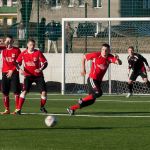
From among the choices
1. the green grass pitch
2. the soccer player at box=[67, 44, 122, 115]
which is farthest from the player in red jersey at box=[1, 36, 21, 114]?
the soccer player at box=[67, 44, 122, 115]

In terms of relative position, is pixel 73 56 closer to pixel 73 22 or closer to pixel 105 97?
pixel 73 22

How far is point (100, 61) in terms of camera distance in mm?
20594

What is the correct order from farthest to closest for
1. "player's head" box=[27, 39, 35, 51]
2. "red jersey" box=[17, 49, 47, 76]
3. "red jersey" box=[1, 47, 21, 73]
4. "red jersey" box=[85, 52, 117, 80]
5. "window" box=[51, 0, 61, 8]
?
"window" box=[51, 0, 61, 8]
"red jersey" box=[1, 47, 21, 73]
"red jersey" box=[17, 49, 47, 76]
"red jersey" box=[85, 52, 117, 80]
"player's head" box=[27, 39, 35, 51]

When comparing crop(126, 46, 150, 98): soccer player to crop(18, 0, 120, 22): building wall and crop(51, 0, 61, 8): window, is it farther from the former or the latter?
crop(51, 0, 61, 8): window

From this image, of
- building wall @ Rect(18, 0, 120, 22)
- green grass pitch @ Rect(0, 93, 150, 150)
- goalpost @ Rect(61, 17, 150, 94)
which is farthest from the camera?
building wall @ Rect(18, 0, 120, 22)

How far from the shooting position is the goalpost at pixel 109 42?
1228 inches

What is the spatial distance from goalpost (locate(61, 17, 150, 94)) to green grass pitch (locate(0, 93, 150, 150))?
705cm

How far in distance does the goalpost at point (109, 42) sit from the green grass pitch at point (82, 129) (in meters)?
7.05

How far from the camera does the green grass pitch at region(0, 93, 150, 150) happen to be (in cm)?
1421

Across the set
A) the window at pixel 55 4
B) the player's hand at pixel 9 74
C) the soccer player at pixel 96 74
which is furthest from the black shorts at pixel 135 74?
the window at pixel 55 4

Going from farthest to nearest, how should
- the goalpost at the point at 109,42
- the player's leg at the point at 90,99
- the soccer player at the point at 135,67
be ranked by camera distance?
1. the goalpost at the point at 109,42
2. the soccer player at the point at 135,67
3. the player's leg at the point at 90,99

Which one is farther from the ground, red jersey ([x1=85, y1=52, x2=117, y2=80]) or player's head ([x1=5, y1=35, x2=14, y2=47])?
player's head ([x1=5, y1=35, x2=14, y2=47])

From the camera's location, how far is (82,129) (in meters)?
16.8

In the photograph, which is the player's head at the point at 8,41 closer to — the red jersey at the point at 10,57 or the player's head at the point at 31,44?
the red jersey at the point at 10,57
